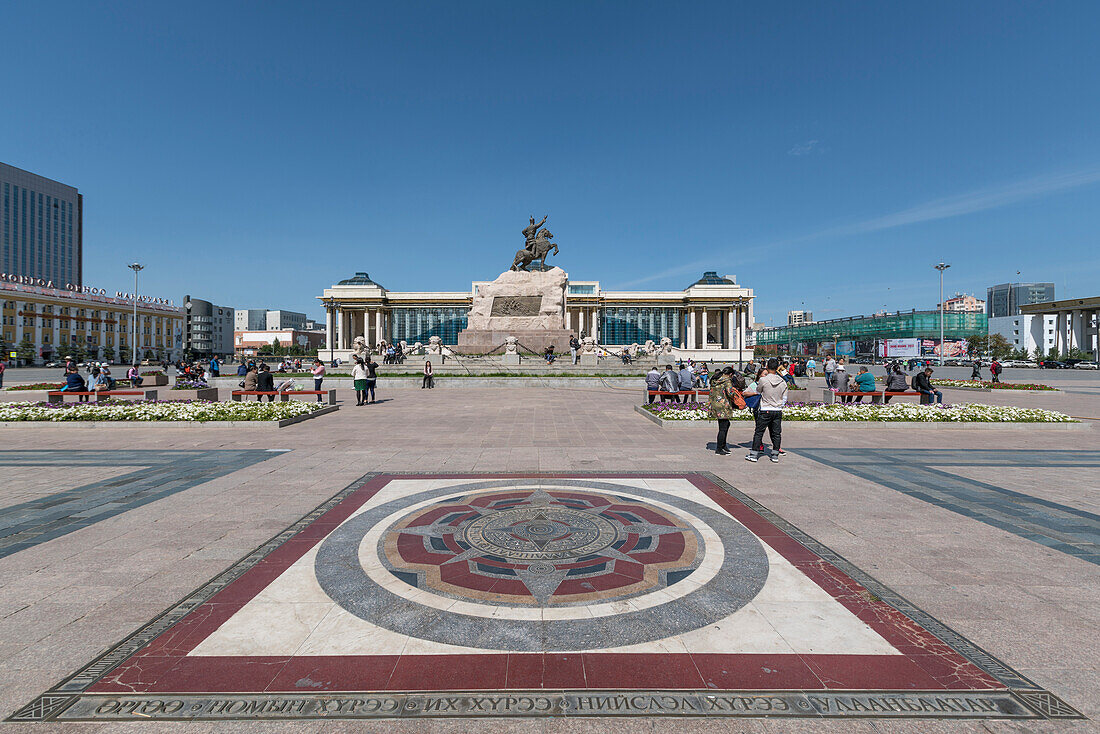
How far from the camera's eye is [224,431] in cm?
1246

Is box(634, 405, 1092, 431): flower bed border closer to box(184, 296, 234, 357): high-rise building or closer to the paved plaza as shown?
the paved plaza

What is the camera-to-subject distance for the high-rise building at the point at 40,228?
106812mm

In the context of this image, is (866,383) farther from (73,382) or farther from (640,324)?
(640,324)

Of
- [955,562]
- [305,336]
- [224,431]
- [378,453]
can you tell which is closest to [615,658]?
[955,562]

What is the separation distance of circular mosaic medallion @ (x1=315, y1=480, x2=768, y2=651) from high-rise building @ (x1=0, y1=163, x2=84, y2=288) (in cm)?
14089

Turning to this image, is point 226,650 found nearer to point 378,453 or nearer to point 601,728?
point 601,728

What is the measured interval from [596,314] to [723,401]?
8908 cm

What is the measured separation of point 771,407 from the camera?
8820 millimetres

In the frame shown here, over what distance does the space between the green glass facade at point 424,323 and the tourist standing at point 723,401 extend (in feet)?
319

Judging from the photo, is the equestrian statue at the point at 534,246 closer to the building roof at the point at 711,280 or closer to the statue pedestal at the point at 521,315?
the statue pedestal at the point at 521,315

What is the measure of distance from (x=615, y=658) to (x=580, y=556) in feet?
5.00

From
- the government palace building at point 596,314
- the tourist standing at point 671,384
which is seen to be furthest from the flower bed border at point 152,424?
the government palace building at point 596,314

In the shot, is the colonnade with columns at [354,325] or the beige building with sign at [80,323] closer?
the beige building with sign at [80,323]

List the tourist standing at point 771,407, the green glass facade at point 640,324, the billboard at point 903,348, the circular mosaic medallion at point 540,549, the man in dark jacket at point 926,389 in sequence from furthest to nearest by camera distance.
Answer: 1. the green glass facade at point 640,324
2. the billboard at point 903,348
3. the man in dark jacket at point 926,389
4. the tourist standing at point 771,407
5. the circular mosaic medallion at point 540,549
